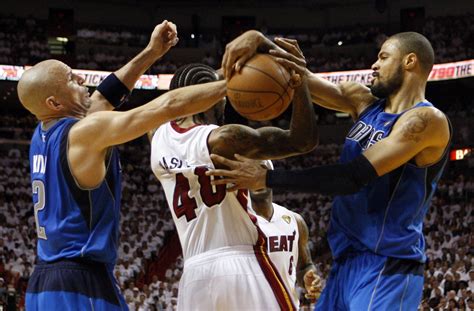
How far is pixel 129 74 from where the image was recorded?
472cm

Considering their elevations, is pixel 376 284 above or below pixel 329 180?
below

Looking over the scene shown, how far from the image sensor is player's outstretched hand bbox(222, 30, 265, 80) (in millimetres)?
3449

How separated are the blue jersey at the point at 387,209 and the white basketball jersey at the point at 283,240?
1957 millimetres

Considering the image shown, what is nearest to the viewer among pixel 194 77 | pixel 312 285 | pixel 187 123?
pixel 187 123

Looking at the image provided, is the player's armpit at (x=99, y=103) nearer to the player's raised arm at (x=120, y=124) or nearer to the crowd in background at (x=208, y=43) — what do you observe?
the player's raised arm at (x=120, y=124)

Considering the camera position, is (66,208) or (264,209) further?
(264,209)

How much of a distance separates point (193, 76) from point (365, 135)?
105 cm

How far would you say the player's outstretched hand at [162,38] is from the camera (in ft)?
15.4

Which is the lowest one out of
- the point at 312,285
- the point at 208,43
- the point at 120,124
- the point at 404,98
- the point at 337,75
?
the point at 312,285

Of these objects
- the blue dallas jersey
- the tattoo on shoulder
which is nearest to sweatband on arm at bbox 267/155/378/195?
the tattoo on shoulder

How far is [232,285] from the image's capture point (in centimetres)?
384

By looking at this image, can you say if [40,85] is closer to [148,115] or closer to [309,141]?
[148,115]

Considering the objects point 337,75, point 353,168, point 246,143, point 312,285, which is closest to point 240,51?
point 246,143

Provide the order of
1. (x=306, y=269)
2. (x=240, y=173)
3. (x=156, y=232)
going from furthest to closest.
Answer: (x=156, y=232) < (x=306, y=269) < (x=240, y=173)
